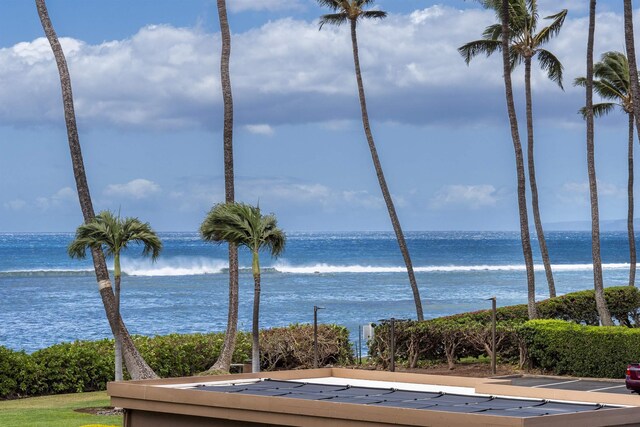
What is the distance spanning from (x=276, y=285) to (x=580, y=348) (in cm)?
7369

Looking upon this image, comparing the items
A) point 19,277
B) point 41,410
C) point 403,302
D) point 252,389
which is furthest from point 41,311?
point 252,389

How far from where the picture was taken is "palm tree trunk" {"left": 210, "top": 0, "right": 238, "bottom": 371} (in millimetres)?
25922

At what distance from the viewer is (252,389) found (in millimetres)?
14664

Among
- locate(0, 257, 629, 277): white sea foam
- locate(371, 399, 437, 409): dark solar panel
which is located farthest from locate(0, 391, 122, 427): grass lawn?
locate(0, 257, 629, 277): white sea foam

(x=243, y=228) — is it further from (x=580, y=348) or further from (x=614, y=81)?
(x=614, y=81)

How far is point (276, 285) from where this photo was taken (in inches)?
3848

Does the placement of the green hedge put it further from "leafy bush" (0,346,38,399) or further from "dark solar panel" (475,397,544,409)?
"dark solar panel" (475,397,544,409)

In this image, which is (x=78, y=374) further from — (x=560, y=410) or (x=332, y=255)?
(x=332, y=255)

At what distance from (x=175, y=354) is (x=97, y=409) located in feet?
16.4

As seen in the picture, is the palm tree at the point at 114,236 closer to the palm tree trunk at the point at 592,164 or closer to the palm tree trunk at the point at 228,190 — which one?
the palm tree trunk at the point at 228,190

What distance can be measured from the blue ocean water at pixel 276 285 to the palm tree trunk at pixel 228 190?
10.0 m

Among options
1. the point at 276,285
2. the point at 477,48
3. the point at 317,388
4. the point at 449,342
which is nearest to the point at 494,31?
the point at 477,48

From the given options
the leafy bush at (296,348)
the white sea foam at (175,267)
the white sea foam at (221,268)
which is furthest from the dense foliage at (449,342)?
the white sea foam at (175,267)

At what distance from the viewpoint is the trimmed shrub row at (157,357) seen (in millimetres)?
24828
